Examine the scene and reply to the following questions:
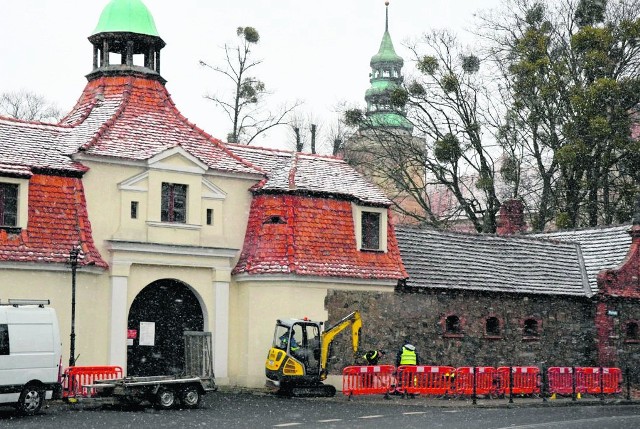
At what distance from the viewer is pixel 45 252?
103ft

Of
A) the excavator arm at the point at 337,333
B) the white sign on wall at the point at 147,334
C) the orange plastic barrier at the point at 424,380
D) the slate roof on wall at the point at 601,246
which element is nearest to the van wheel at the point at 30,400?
the white sign on wall at the point at 147,334

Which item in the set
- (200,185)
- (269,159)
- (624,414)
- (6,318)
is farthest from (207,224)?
(624,414)

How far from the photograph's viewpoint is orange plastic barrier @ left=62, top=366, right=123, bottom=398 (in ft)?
93.0

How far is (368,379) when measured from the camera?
107 ft

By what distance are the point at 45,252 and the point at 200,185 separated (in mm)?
5568

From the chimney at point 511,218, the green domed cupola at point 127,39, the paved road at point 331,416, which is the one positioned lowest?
the paved road at point 331,416

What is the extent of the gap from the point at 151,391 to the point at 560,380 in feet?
44.5

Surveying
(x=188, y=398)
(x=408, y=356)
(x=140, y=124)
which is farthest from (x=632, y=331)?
(x=188, y=398)

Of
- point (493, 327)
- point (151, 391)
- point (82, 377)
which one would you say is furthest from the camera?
point (493, 327)

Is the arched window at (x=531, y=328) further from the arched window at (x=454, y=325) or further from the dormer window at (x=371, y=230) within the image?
the dormer window at (x=371, y=230)

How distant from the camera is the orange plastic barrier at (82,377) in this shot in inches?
1116

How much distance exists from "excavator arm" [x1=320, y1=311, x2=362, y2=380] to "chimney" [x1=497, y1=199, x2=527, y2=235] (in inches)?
684

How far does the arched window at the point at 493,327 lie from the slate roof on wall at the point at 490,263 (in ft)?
3.38

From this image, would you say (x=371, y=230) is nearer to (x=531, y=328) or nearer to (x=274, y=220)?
(x=274, y=220)
